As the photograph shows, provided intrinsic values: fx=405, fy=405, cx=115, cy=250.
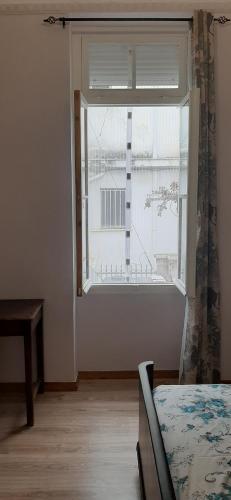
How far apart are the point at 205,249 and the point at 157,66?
1.40m

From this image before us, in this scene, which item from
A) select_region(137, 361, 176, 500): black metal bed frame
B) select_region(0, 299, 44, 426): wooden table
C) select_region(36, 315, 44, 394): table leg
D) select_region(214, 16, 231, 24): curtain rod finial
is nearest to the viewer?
select_region(137, 361, 176, 500): black metal bed frame

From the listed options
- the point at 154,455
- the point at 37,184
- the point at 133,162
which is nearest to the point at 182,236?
the point at 133,162

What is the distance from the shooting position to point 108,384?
312 cm

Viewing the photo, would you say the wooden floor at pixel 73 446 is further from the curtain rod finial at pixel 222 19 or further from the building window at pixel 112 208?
the curtain rod finial at pixel 222 19

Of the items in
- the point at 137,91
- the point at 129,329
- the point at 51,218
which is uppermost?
the point at 137,91

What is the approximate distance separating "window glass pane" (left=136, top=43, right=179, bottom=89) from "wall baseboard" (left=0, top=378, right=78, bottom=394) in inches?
89.8

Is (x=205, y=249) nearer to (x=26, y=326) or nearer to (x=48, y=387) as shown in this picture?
(x=26, y=326)

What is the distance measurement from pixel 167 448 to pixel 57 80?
2.36m

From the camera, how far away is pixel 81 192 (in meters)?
2.73

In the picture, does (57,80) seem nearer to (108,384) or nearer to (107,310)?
(107,310)

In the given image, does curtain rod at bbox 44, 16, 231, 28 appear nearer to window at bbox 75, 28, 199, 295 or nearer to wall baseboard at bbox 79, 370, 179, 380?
window at bbox 75, 28, 199, 295

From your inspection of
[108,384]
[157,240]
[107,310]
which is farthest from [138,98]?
[108,384]

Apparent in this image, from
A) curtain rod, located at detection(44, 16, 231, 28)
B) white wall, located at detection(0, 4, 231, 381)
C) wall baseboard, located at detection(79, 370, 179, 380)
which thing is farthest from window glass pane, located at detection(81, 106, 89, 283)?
wall baseboard, located at detection(79, 370, 179, 380)

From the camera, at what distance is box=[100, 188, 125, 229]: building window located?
10.4 ft
